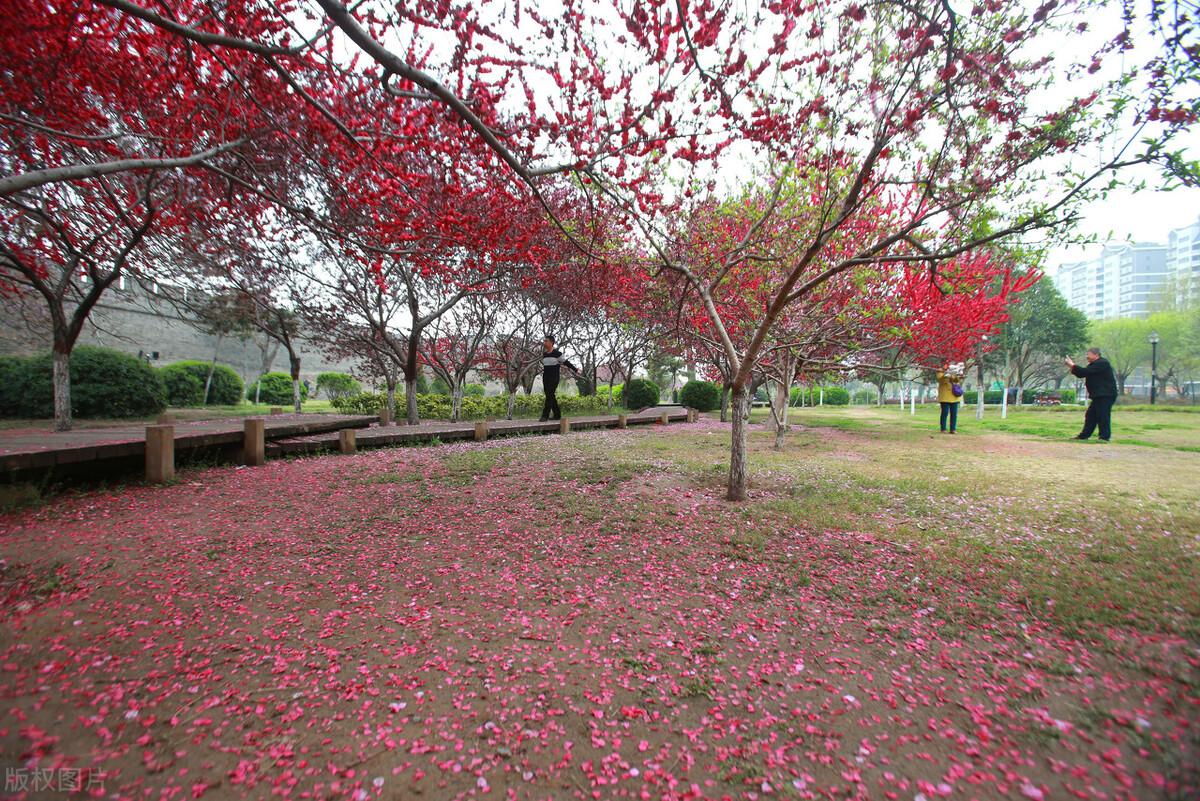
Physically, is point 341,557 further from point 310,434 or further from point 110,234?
point 110,234

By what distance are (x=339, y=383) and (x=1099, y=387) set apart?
2672cm

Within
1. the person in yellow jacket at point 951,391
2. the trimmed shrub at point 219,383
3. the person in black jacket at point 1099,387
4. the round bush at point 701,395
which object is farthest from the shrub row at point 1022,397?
the trimmed shrub at point 219,383

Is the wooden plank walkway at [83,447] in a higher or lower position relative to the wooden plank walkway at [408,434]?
higher

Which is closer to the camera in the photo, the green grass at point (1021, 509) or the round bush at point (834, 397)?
the green grass at point (1021, 509)

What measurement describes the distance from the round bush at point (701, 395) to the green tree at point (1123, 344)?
28.7 m

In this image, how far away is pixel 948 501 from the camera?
486cm

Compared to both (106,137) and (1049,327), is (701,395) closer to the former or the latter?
Answer: (106,137)

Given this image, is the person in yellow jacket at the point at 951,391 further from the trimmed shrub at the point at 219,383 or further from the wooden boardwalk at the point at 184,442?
the trimmed shrub at the point at 219,383

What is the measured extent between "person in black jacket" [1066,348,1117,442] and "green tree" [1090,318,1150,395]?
99.1 feet

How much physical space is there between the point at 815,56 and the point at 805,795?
496cm

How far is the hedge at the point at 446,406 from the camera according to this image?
14.5 m

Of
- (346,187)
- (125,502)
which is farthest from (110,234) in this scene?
(125,502)

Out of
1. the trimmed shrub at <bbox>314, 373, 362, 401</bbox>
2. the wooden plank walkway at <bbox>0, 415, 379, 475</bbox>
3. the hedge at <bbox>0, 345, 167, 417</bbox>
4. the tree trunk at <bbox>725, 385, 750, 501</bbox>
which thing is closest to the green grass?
the tree trunk at <bbox>725, 385, 750, 501</bbox>

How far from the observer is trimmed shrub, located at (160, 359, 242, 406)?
15033mm
